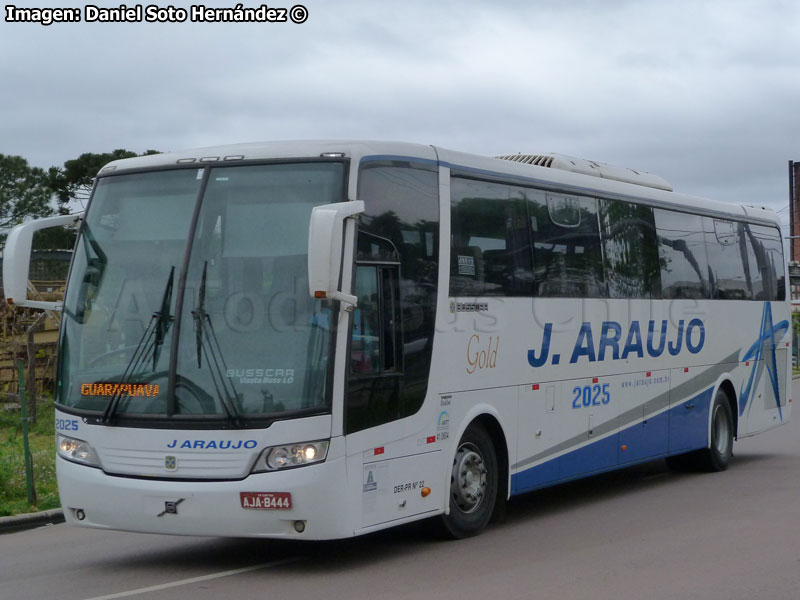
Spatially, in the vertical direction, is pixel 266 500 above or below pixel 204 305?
below

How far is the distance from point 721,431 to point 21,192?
46362 millimetres

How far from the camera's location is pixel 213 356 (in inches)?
340

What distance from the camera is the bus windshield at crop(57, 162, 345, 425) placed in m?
8.59

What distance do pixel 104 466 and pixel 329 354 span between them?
6.45 feet

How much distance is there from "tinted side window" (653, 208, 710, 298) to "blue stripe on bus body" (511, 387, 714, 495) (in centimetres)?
143

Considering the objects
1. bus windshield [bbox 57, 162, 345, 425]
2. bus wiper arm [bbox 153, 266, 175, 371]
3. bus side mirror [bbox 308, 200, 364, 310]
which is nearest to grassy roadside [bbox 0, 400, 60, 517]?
bus windshield [bbox 57, 162, 345, 425]

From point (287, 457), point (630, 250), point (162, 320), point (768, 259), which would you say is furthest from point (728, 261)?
point (162, 320)

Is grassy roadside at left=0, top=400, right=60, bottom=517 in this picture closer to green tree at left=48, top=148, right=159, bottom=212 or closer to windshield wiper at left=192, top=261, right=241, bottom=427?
windshield wiper at left=192, top=261, right=241, bottom=427

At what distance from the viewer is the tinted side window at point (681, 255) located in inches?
569

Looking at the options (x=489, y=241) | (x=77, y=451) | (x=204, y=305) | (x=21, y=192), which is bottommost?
(x=77, y=451)

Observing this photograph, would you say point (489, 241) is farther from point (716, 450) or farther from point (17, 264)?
point (716, 450)

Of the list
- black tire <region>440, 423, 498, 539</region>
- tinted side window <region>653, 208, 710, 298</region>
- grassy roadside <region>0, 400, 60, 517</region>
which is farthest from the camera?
tinted side window <region>653, 208, 710, 298</region>

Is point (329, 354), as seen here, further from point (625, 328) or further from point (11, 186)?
point (11, 186)

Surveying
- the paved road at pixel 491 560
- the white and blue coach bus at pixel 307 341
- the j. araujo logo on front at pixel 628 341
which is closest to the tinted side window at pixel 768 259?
the j. araujo logo on front at pixel 628 341
